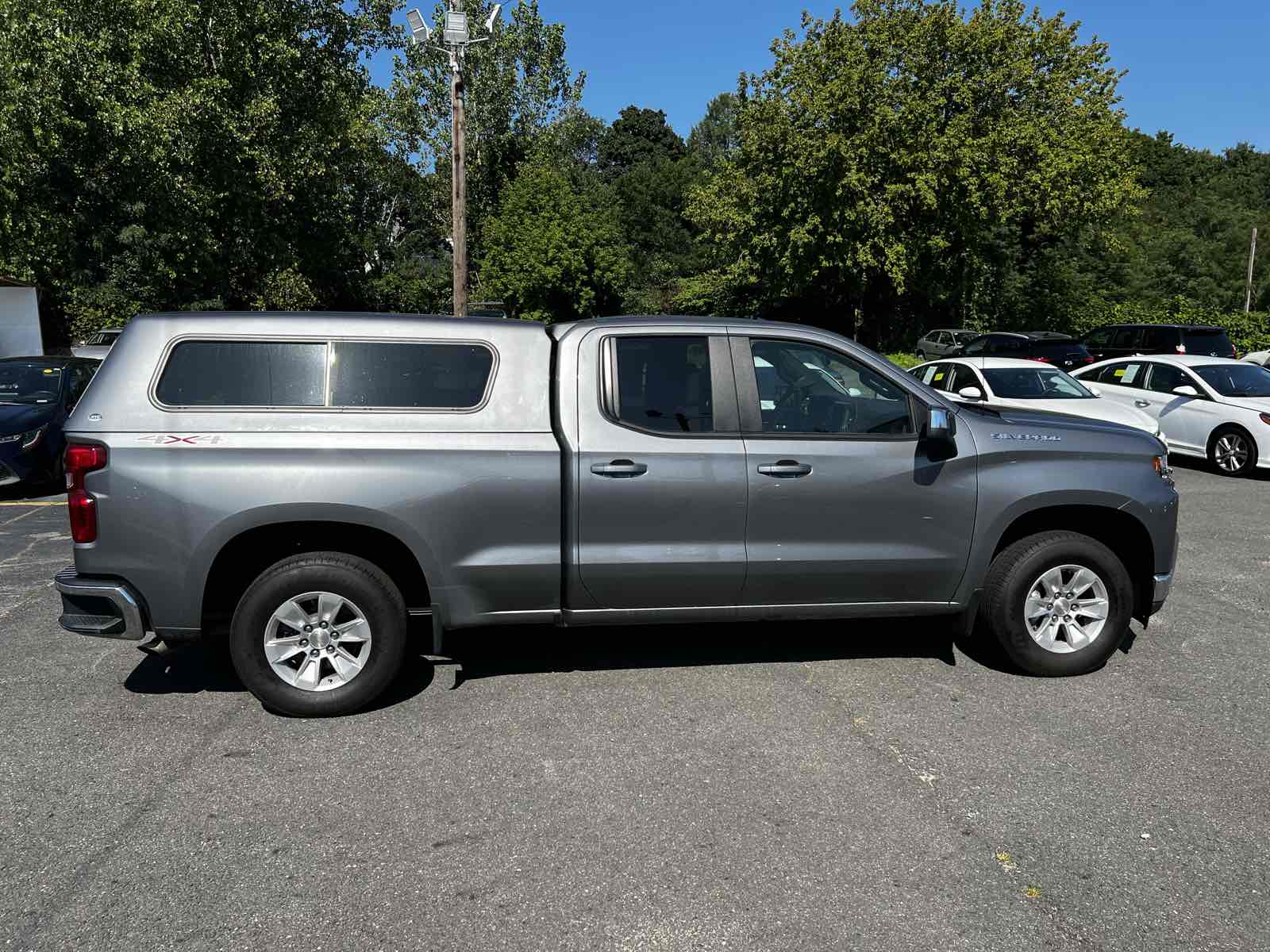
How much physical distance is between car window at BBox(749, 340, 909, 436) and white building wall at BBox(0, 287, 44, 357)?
24510 millimetres

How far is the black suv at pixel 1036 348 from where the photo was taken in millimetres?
21719

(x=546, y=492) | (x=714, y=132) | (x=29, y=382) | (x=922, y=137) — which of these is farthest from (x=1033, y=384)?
(x=714, y=132)

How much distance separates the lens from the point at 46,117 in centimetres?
2327

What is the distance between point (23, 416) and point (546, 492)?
856 centimetres

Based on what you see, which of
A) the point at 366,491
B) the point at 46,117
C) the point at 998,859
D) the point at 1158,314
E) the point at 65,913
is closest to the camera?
the point at 65,913

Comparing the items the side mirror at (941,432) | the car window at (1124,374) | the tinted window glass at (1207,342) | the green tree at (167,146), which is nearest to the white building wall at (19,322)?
the green tree at (167,146)

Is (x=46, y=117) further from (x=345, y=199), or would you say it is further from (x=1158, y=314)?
(x=1158, y=314)

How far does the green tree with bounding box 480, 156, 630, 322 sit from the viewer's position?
3750 centimetres

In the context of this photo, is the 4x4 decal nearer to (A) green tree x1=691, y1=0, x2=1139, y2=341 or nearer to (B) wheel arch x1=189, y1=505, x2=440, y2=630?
(B) wheel arch x1=189, y1=505, x2=440, y2=630

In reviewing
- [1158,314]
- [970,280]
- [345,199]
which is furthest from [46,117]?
[1158,314]

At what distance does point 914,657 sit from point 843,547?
3.52 ft

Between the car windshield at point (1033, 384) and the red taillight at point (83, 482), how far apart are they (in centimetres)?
1014

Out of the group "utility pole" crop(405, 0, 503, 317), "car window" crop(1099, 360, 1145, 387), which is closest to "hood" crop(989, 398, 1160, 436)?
"car window" crop(1099, 360, 1145, 387)

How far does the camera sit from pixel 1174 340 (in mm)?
19312
